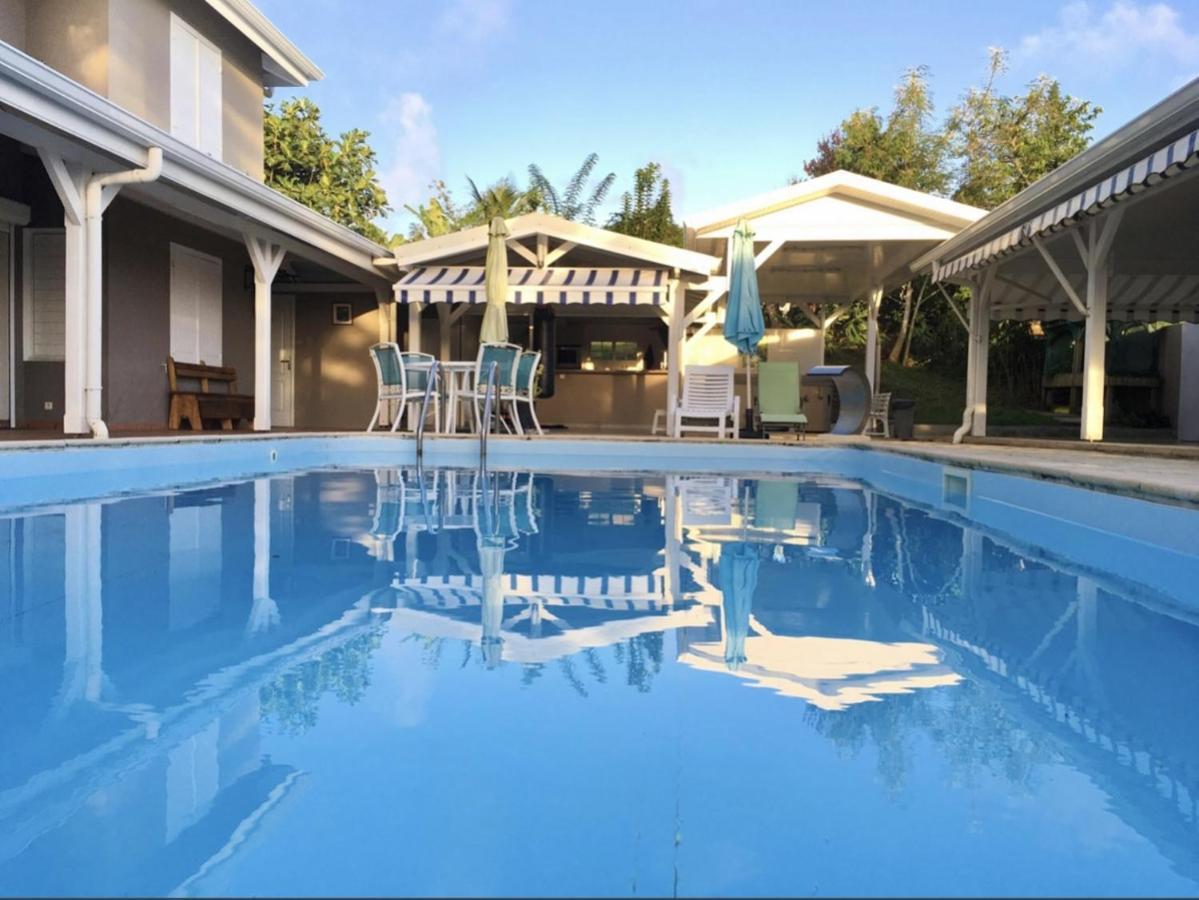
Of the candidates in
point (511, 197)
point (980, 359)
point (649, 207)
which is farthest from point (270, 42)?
point (649, 207)

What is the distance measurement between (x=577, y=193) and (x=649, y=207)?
2227mm

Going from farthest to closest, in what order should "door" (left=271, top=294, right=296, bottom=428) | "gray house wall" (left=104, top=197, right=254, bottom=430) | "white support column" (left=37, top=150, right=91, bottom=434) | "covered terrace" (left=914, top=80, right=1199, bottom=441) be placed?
"door" (left=271, top=294, right=296, bottom=428)
"gray house wall" (left=104, top=197, right=254, bottom=430)
"white support column" (left=37, top=150, right=91, bottom=434)
"covered terrace" (left=914, top=80, right=1199, bottom=441)

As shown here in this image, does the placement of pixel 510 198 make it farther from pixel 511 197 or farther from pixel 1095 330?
pixel 1095 330

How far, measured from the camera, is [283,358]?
47.3 feet

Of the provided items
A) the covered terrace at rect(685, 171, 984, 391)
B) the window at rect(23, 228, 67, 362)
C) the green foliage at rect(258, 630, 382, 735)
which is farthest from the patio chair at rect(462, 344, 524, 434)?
the green foliage at rect(258, 630, 382, 735)

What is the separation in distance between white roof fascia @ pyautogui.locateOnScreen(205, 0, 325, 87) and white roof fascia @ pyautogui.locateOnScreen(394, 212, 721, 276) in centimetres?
367

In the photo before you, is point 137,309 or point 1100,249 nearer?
point 1100,249

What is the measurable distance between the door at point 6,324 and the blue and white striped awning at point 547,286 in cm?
438

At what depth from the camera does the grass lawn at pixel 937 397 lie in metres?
16.8

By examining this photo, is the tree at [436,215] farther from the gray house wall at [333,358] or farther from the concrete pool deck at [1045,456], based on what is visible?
the concrete pool deck at [1045,456]

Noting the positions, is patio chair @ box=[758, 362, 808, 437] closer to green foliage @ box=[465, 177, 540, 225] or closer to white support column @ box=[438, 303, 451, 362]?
white support column @ box=[438, 303, 451, 362]

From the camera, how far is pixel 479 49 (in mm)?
30141

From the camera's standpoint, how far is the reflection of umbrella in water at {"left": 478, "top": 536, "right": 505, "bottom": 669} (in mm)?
2473

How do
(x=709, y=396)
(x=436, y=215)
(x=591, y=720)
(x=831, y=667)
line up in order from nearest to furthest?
(x=591, y=720), (x=831, y=667), (x=709, y=396), (x=436, y=215)
